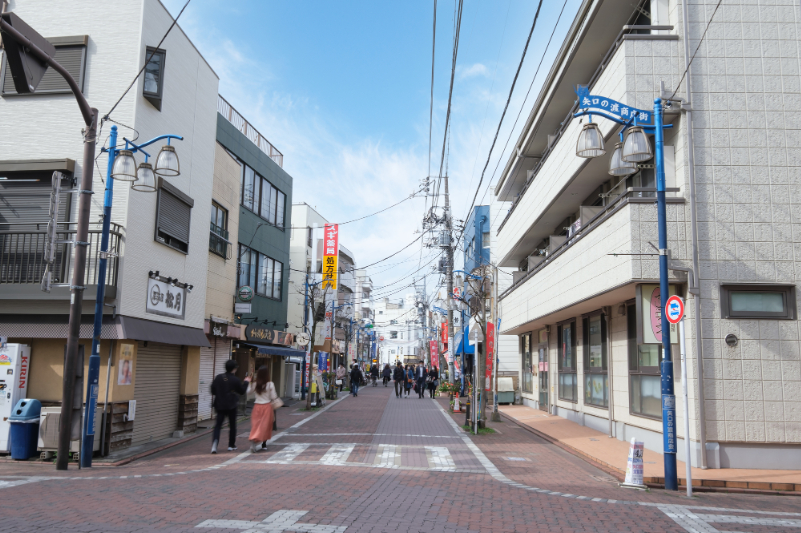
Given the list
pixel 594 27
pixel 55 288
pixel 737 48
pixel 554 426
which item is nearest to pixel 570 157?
pixel 594 27

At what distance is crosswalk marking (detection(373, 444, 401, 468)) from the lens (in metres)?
11.9

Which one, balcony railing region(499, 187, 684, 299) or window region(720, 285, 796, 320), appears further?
balcony railing region(499, 187, 684, 299)

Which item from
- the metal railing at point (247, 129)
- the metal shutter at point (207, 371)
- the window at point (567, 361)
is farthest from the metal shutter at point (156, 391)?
the window at point (567, 361)

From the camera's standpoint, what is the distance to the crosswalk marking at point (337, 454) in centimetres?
1207

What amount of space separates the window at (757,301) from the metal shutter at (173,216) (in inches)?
490

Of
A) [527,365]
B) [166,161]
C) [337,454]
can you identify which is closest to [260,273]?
[527,365]

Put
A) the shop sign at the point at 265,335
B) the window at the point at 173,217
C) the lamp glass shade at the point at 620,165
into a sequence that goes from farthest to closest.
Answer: the shop sign at the point at 265,335, the window at the point at 173,217, the lamp glass shade at the point at 620,165

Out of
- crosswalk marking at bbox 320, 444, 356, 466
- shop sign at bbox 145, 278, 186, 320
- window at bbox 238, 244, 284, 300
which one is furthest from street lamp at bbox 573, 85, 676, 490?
window at bbox 238, 244, 284, 300

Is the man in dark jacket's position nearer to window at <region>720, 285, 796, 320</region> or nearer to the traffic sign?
the traffic sign

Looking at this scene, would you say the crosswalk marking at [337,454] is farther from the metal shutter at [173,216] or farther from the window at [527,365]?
the window at [527,365]

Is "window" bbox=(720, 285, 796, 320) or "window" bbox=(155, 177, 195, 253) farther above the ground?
"window" bbox=(155, 177, 195, 253)

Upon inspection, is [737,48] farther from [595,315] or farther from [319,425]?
[319,425]

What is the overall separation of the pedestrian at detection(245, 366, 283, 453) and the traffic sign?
787 centimetres

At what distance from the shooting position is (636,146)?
9.97m
